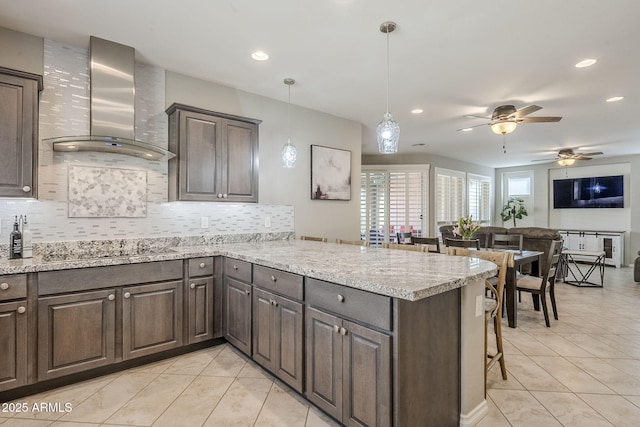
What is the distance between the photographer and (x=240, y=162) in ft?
11.0

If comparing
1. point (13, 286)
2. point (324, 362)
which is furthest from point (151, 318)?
point (324, 362)

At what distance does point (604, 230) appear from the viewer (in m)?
8.18

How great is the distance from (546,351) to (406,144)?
4653mm

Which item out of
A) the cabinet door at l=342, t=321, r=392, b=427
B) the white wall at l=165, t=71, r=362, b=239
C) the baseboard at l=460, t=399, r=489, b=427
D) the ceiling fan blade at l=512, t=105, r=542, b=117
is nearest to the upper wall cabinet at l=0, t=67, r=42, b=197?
the white wall at l=165, t=71, r=362, b=239

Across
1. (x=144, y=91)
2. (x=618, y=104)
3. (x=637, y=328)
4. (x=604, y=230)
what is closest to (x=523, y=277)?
(x=637, y=328)

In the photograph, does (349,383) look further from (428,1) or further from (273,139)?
(273,139)

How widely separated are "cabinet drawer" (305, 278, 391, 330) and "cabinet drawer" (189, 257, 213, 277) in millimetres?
1294

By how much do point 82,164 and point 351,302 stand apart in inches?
103

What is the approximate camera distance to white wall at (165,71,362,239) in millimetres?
3488

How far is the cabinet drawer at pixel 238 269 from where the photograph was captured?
257cm

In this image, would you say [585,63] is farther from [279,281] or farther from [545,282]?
[279,281]

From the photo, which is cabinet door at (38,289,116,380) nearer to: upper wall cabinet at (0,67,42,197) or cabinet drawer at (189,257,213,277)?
cabinet drawer at (189,257,213,277)

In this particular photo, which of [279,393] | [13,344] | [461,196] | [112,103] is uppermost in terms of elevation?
[112,103]

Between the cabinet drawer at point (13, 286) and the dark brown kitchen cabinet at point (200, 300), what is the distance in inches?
40.5
